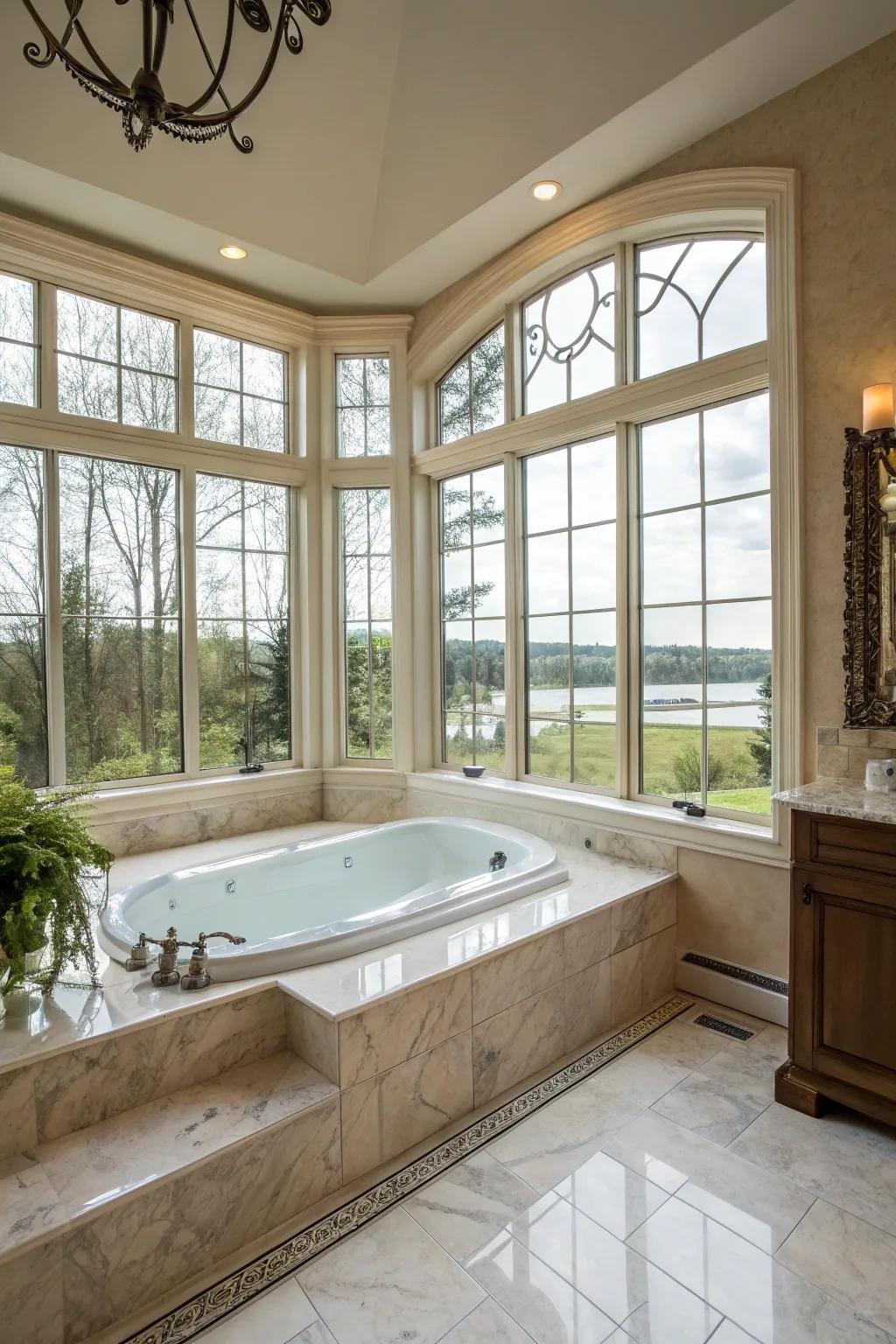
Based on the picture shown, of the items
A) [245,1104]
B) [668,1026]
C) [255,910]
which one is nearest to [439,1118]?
[245,1104]

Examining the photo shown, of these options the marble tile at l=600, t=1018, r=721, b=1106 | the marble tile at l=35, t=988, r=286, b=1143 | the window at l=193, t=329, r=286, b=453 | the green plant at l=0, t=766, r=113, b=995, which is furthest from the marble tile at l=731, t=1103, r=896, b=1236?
the window at l=193, t=329, r=286, b=453

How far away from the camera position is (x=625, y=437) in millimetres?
3117

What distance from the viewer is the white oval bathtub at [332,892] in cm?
220

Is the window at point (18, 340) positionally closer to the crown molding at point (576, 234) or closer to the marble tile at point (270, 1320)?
the crown molding at point (576, 234)

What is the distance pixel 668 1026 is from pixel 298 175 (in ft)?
12.6

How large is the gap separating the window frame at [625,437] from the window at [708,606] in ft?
0.17

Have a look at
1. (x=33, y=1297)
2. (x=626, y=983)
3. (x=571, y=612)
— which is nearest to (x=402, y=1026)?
(x=33, y=1297)

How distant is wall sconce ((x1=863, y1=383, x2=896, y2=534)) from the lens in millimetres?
2201

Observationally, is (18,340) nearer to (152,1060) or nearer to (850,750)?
(152,1060)

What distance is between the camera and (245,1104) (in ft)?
5.93

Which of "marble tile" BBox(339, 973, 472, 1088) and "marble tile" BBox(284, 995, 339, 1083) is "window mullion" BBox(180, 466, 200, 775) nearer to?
"marble tile" BBox(284, 995, 339, 1083)

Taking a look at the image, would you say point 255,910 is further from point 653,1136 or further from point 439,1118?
point 653,1136

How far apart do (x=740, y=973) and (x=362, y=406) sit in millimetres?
3405

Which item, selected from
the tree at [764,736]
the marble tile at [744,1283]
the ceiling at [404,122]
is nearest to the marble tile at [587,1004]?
the marble tile at [744,1283]
